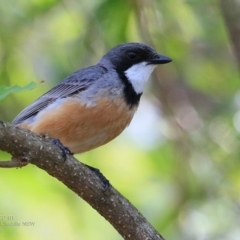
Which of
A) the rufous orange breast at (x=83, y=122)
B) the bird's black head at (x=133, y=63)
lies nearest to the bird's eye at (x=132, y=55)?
the bird's black head at (x=133, y=63)

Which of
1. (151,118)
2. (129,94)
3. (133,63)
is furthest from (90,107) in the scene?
(151,118)

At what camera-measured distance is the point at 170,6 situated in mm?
6922

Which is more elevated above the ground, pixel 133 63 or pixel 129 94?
pixel 133 63

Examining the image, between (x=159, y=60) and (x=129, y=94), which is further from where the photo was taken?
(x=159, y=60)

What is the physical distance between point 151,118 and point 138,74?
1853 millimetres

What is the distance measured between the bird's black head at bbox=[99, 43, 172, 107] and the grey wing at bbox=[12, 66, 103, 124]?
288mm

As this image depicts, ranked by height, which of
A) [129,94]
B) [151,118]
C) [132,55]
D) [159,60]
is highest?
[132,55]

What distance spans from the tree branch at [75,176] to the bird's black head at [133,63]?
1573 mm

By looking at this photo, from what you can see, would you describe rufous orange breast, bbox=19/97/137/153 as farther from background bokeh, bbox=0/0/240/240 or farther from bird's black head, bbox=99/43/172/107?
background bokeh, bbox=0/0/240/240

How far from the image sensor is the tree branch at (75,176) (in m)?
3.80

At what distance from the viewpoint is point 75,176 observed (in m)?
4.20

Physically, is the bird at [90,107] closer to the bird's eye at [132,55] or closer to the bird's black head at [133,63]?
the bird's black head at [133,63]

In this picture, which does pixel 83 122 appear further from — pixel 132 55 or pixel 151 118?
pixel 151 118

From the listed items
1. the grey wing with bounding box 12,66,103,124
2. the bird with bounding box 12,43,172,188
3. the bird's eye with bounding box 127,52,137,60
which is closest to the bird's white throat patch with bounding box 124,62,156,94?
the bird with bounding box 12,43,172,188
